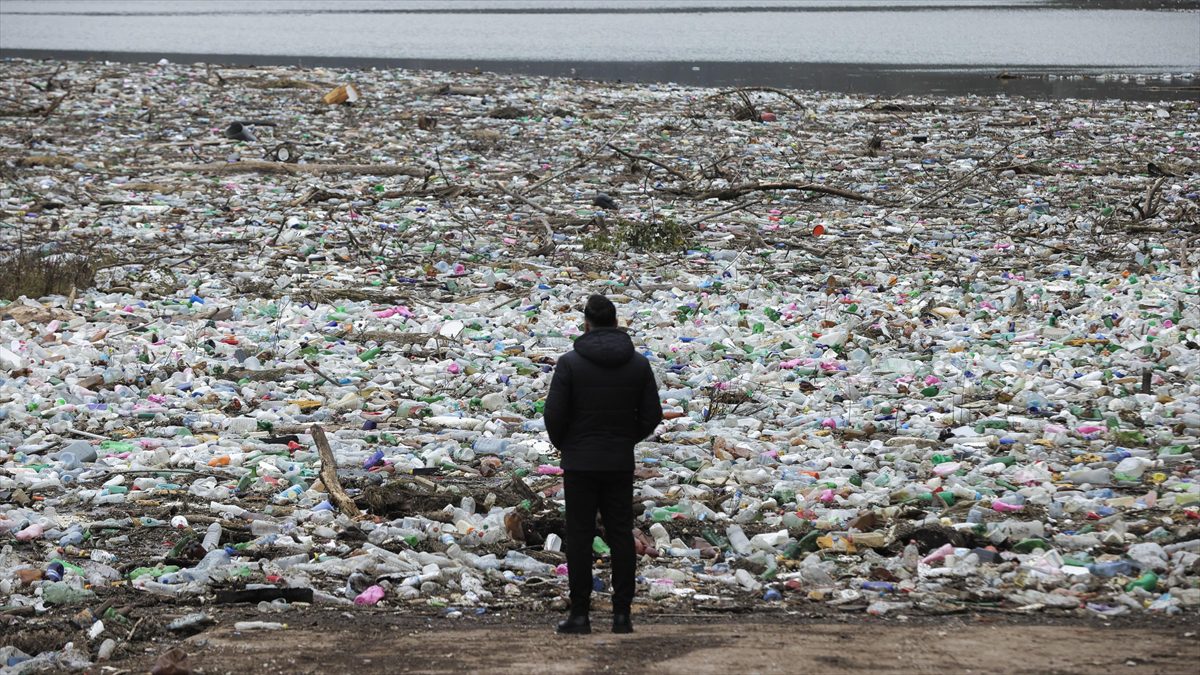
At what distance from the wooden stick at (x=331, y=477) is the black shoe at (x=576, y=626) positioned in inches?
62.0

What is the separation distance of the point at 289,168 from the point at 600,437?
11428 millimetres

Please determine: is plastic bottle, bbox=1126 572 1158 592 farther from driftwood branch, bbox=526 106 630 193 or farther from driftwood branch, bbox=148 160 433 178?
driftwood branch, bbox=148 160 433 178

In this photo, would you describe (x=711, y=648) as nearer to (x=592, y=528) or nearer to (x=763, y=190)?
(x=592, y=528)

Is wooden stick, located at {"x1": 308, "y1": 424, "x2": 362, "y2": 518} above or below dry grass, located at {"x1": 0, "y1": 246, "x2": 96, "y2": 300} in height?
below

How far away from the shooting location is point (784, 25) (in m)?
50.6

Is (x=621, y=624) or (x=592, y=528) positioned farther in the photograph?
(x=592, y=528)

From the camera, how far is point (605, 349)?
4.61m

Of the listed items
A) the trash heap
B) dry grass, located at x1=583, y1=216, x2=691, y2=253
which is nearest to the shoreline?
the trash heap

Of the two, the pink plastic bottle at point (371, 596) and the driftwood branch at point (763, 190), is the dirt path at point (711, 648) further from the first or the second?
the driftwood branch at point (763, 190)

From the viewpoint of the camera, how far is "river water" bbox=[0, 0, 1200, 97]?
3152cm

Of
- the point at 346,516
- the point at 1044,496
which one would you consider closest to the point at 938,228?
the point at 1044,496

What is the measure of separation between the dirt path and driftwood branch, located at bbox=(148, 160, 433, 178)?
35.1 ft

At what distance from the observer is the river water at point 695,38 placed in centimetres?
A: 3152

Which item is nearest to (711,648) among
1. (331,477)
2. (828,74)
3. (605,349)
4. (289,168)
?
(605,349)
